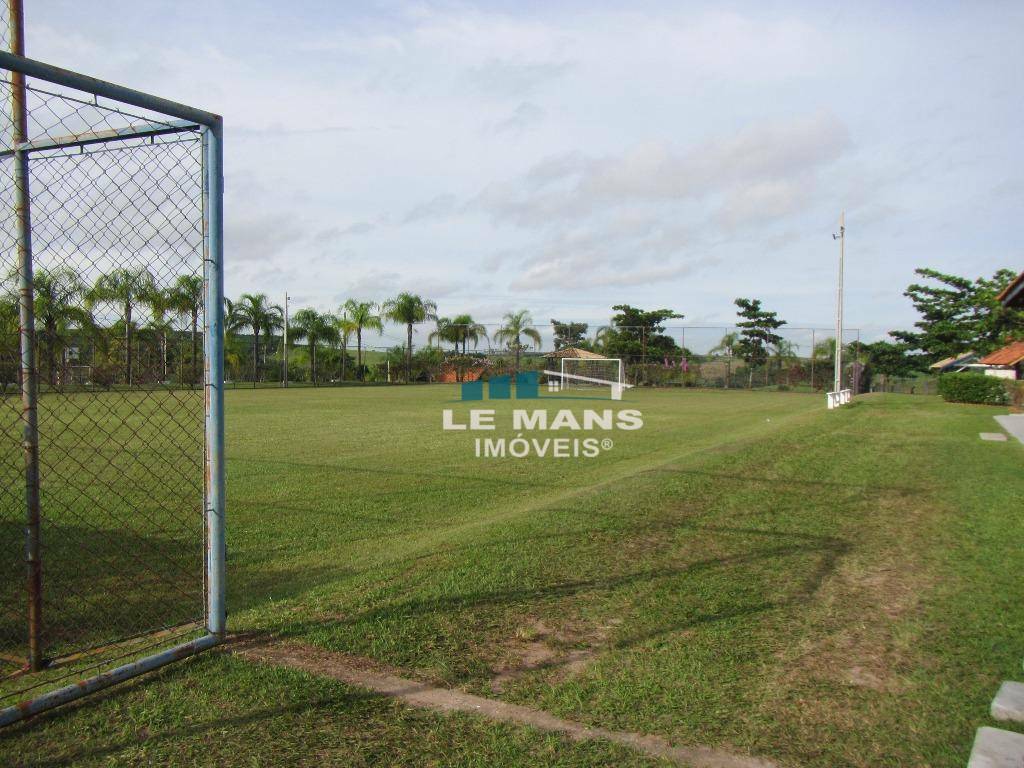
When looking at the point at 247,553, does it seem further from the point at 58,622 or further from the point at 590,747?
the point at 590,747

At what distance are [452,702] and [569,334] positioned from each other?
49493 millimetres

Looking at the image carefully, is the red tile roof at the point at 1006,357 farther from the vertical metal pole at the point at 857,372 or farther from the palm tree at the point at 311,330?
the palm tree at the point at 311,330

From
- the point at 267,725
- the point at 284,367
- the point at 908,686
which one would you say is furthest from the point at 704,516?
the point at 284,367

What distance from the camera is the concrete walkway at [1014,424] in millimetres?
14273

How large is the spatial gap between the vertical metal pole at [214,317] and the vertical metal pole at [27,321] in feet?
2.34

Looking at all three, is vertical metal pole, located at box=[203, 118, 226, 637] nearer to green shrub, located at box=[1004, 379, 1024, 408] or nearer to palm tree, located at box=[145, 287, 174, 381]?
palm tree, located at box=[145, 287, 174, 381]

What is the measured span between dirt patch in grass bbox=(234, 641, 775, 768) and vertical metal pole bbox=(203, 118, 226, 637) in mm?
619

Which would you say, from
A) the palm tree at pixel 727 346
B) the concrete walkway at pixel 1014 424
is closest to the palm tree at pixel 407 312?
the palm tree at pixel 727 346

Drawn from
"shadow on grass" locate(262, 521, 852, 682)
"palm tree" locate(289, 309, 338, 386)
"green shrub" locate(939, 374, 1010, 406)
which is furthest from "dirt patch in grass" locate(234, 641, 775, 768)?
"palm tree" locate(289, 309, 338, 386)

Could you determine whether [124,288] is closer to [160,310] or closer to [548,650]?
[160,310]

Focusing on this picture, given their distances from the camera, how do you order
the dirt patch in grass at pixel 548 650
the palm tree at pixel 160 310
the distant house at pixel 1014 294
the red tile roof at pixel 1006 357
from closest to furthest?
the dirt patch in grass at pixel 548 650 → the palm tree at pixel 160 310 → the distant house at pixel 1014 294 → the red tile roof at pixel 1006 357

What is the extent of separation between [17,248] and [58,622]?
208cm

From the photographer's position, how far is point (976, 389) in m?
23.9

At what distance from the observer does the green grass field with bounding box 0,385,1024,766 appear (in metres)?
2.79
